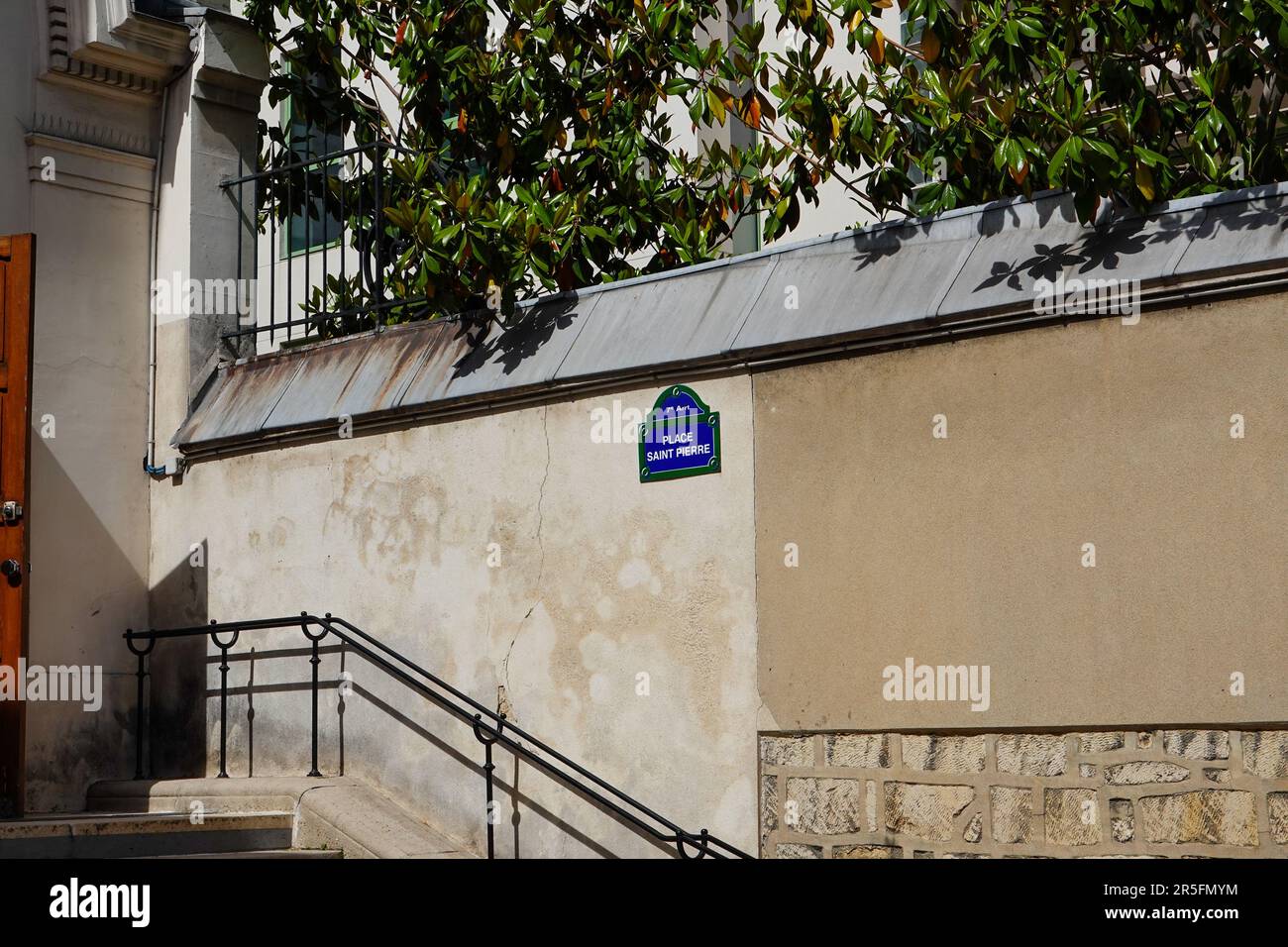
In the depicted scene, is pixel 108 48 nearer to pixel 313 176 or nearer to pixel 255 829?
pixel 313 176

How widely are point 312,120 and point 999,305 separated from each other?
5699 mm

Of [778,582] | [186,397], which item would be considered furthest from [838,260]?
[186,397]

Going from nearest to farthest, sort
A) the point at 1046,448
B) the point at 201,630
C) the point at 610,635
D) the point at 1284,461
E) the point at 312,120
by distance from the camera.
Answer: the point at 1284,461 → the point at 1046,448 → the point at 610,635 → the point at 201,630 → the point at 312,120

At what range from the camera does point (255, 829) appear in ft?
24.4

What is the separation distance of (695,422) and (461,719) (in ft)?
5.94

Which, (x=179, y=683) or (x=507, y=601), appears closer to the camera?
(x=507, y=601)

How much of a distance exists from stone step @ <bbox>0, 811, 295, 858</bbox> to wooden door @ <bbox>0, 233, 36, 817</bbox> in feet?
1.20

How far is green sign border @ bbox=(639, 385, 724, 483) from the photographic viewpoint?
265 inches

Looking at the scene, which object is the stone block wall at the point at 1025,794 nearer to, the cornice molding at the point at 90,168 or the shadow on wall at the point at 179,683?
the shadow on wall at the point at 179,683

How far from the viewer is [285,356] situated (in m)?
8.79

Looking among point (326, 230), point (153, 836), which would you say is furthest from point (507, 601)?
point (326, 230)

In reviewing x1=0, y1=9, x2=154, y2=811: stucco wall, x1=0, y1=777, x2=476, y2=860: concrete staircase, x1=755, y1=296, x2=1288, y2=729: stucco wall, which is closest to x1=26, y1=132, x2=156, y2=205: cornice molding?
x1=0, y1=9, x2=154, y2=811: stucco wall

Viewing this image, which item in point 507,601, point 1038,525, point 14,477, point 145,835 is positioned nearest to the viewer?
point 1038,525

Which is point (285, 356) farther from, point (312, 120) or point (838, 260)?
point (838, 260)
